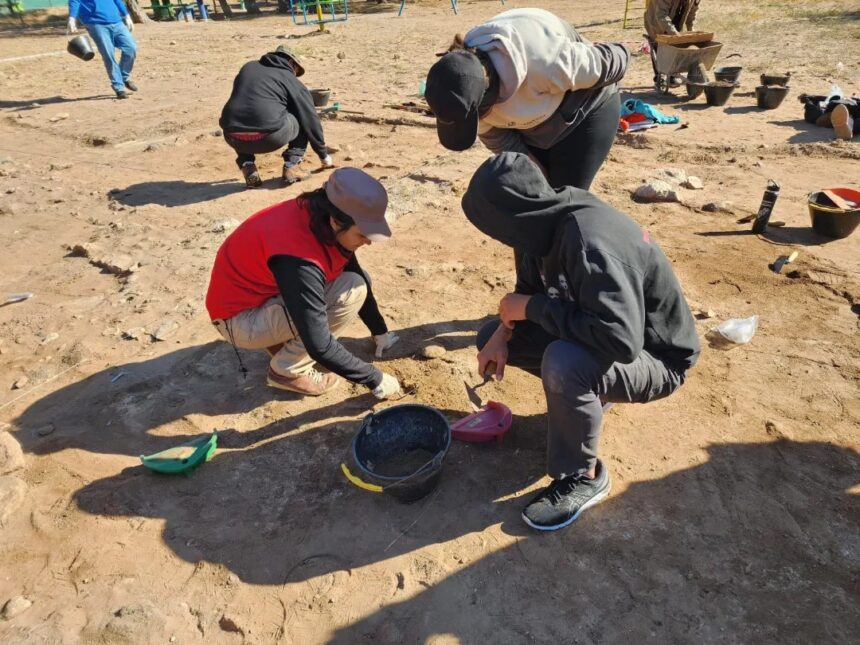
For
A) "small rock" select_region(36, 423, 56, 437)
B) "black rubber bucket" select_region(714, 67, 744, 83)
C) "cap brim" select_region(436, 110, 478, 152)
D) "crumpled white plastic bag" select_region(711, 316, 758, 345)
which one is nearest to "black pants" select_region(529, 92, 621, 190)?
"cap brim" select_region(436, 110, 478, 152)

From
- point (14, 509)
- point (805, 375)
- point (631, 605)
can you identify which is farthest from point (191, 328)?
point (805, 375)

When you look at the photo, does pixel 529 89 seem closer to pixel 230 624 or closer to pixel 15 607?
pixel 230 624

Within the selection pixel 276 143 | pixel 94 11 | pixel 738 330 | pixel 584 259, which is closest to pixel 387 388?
pixel 584 259

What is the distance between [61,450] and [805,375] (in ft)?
11.7

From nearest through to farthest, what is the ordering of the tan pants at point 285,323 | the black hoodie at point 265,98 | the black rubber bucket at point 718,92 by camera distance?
1. the tan pants at point 285,323
2. the black hoodie at point 265,98
3. the black rubber bucket at point 718,92

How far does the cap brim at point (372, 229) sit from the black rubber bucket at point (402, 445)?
709mm

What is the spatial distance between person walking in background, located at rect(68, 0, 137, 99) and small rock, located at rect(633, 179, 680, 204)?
8486 mm

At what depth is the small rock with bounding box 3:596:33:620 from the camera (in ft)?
6.72

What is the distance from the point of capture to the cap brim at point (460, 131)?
226 cm

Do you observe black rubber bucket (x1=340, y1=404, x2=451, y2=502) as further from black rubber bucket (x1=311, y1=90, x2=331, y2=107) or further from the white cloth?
black rubber bucket (x1=311, y1=90, x2=331, y2=107)

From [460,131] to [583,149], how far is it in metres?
0.71

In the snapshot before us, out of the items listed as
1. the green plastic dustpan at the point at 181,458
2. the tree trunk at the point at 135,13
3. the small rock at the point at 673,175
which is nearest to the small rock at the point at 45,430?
the green plastic dustpan at the point at 181,458

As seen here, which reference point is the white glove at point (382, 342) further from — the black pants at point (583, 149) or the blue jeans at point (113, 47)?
the blue jeans at point (113, 47)

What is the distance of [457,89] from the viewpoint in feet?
7.09
